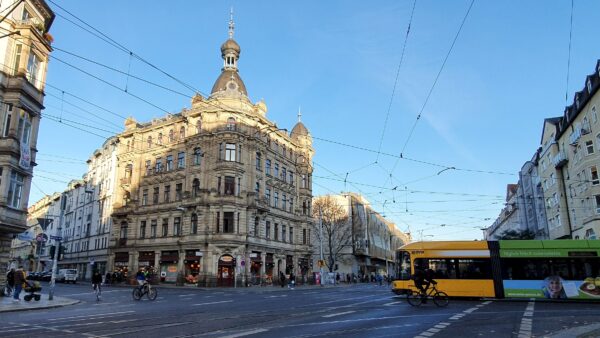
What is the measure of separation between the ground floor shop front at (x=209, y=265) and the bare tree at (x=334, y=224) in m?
15.6

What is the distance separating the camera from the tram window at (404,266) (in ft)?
85.3

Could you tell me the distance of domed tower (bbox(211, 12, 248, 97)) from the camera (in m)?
50.4

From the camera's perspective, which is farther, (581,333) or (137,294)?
(137,294)

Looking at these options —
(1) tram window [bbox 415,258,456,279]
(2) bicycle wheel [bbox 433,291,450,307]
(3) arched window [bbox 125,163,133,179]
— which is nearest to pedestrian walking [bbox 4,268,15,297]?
(2) bicycle wheel [bbox 433,291,450,307]

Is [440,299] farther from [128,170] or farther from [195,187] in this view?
[128,170]

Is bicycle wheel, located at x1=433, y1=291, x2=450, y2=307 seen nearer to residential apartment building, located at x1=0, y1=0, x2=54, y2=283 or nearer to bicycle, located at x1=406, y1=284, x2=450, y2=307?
bicycle, located at x1=406, y1=284, x2=450, y2=307

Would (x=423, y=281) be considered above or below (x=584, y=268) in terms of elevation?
below

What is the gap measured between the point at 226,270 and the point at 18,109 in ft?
84.2

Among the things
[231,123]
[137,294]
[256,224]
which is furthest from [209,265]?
[137,294]

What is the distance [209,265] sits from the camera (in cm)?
4422

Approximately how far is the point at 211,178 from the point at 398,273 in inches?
1020

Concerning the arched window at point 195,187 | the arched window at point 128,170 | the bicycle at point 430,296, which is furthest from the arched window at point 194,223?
the bicycle at point 430,296

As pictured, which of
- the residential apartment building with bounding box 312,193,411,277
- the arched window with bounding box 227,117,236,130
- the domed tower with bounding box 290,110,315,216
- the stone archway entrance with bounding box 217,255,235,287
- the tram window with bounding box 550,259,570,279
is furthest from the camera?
the residential apartment building with bounding box 312,193,411,277

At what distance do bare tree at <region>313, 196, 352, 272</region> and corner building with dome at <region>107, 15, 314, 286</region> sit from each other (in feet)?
39.8
